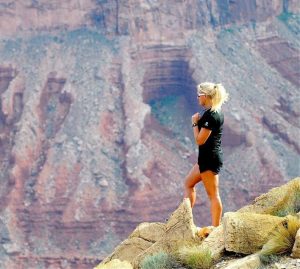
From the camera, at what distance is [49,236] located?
5966 centimetres

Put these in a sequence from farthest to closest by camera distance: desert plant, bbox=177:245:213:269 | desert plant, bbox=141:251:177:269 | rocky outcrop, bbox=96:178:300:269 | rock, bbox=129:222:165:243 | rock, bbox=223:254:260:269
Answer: rock, bbox=129:222:165:243 → desert plant, bbox=141:251:177:269 → rocky outcrop, bbox=96:178:300:269 → desert plant, bbox=177:245:213:269 → rock, bbox=223:254:260:269

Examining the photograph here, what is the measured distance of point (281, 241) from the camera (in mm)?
12953

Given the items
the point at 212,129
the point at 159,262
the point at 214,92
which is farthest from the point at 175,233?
the point at 214,92

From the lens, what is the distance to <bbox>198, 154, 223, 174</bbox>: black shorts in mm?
15086

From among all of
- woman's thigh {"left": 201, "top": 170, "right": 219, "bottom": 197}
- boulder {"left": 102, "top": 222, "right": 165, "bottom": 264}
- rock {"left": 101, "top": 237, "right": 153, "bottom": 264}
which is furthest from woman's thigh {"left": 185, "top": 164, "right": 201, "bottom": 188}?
rock {"left": 101, "top": 237, "right": 153, "bottom": 264}

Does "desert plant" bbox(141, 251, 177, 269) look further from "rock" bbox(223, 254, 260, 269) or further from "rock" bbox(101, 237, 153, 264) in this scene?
"rock" bbox(101, 237, 153, 264)

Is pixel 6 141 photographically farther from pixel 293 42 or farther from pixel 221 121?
pixel 221 121

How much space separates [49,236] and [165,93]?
14.3m

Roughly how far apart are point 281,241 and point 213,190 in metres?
2.57

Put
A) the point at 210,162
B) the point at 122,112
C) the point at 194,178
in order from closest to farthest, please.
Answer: the point at 210,162, the point at 194,178, the point at 122,112

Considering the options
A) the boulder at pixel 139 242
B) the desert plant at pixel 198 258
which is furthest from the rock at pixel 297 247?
the boulder at pixel 139 242

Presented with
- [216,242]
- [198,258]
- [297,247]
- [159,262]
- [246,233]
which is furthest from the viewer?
[216,242]

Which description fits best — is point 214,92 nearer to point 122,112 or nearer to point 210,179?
point 210,179

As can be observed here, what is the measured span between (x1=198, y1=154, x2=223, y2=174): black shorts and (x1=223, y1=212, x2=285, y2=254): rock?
1.52 metres
